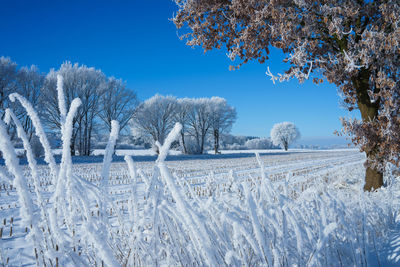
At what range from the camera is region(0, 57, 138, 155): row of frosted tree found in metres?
20.7

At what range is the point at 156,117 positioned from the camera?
3634 centimetres

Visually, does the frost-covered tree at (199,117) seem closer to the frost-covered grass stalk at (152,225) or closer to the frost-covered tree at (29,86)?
the frost-covered tree at (29,86)

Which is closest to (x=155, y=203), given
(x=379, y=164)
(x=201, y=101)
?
(x=379, y=164)

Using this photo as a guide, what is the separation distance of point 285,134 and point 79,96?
57523 millimetres

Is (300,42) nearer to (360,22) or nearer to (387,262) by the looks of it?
(360,22)

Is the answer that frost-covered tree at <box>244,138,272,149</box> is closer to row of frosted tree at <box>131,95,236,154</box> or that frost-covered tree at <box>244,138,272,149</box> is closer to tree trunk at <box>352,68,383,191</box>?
row of frosted tree at <box>131,95,236,154</box>

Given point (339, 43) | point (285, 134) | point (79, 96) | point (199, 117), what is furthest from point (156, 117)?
point (285, 134)

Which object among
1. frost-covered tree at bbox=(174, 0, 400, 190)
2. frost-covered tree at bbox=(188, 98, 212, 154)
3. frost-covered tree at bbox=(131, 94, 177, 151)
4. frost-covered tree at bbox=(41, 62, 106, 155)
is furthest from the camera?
frost-covered tree at bbox=(188, 98, 212, 154)

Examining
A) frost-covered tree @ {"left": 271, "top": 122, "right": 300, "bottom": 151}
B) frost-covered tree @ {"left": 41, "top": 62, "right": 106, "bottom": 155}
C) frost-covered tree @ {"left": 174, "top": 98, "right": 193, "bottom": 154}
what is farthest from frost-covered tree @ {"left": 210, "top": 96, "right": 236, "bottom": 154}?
frost-covered tree @ {"left": 271, "top": 122, "right": 300, "bottom": 151}

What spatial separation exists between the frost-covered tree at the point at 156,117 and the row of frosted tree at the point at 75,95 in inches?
181

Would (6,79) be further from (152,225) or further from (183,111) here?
(152,225)

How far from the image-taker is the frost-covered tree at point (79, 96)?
79.3 ft

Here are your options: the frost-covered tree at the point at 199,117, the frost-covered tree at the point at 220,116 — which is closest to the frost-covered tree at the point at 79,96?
the frost-covered tree at the point at 199,117

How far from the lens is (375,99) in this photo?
4.27 meters
